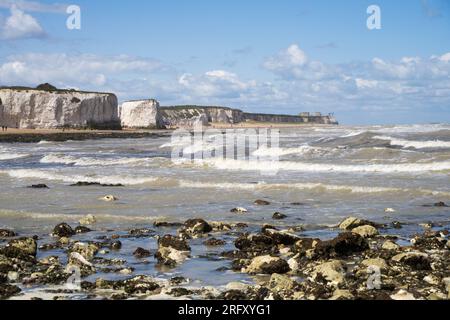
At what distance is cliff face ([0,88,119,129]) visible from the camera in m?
84.7

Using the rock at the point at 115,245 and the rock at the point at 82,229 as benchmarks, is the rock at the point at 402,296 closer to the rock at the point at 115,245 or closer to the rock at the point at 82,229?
the rock at the point at 115,245

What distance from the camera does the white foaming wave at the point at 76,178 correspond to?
76.1ft

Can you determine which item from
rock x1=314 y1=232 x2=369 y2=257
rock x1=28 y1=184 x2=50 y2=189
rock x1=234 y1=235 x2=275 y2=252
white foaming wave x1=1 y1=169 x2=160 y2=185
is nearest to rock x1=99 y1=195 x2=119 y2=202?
rock x1=28 y1=184 x2=50 y2=189

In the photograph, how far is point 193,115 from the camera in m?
181

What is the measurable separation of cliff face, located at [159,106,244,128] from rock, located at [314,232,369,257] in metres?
149

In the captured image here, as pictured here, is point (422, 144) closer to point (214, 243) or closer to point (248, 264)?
point (214, 243)

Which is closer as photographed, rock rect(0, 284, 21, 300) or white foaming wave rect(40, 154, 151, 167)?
rock rect(0, 284, 21, 300)

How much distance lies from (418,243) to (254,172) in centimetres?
1556

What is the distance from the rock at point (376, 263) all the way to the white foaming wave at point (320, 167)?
15.6 metres

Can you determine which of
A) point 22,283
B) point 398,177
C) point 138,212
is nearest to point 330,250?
point 22,283

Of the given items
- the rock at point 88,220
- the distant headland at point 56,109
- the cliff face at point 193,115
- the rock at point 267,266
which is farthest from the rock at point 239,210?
the cliff face at point 193,115

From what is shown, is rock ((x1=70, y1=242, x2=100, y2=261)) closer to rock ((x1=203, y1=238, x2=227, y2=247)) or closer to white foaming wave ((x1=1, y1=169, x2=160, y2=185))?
rock ((x1=203, y1=238, x2=227, y2=247))
